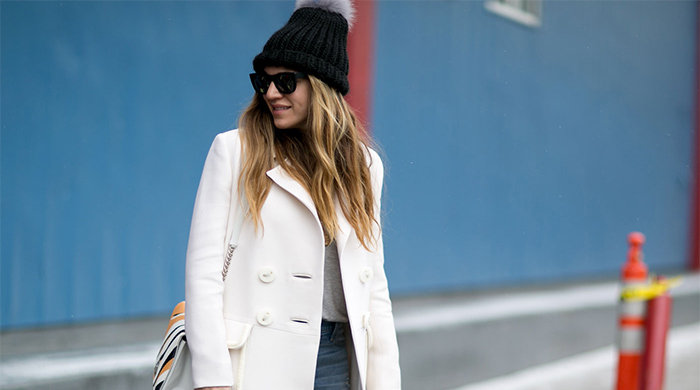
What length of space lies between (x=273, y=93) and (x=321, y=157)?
0.23m

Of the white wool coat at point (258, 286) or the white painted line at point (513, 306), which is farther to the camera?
the white painted line at point (513, 306)

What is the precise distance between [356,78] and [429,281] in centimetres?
211

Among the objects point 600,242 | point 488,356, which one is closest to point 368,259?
point 488,356

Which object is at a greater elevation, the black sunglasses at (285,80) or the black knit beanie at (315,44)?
the black knit beanie at (315,44)

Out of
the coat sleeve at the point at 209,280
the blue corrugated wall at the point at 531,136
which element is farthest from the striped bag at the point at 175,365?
the blue corrugated wall at the point at 531,136

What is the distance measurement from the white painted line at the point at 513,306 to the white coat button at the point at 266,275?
122 inches

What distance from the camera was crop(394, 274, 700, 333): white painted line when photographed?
17.0ft

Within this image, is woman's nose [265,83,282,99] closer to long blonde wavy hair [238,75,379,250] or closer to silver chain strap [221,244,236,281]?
long blonde wavy hair [238,75,379,250]

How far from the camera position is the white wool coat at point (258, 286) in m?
1.79

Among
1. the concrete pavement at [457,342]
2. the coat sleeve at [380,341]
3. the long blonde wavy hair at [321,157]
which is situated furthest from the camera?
the concrete pavement at [457,342]

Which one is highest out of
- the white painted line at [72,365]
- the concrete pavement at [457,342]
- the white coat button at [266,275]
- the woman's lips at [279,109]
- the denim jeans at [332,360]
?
the woman's lips at [279,109]

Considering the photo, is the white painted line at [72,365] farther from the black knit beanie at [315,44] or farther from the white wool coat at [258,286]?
the black knit beanie at [315,44]

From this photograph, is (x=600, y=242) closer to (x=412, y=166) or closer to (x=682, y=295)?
(x=682, y=295)

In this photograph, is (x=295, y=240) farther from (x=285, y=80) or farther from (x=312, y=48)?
(x=312, y=48)
